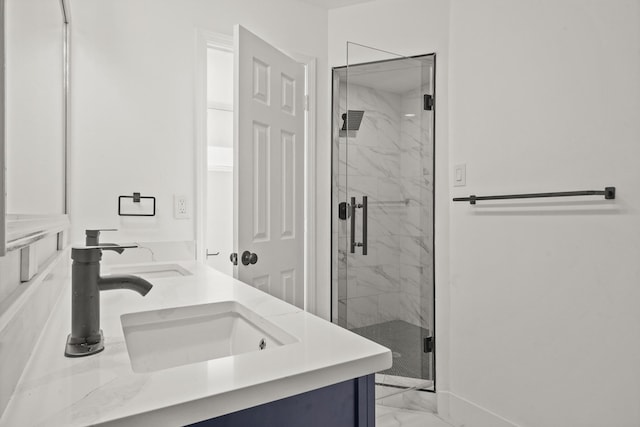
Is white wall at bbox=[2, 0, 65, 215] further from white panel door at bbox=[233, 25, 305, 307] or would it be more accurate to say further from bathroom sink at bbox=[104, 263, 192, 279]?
white panel door at bbox=[233, 25, 305, 307]

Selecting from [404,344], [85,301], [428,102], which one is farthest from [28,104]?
[404,344]

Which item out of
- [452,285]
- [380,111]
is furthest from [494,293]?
[380,111]

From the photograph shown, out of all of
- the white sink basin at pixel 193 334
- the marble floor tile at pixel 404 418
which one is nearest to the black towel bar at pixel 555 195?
the marble floor tile at pixel 404 418

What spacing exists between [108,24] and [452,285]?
2.14 metres

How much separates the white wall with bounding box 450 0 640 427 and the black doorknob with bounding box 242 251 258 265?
3.33 feet

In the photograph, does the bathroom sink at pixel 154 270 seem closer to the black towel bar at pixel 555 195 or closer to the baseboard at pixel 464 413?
the black towel bar at pixel 555 195

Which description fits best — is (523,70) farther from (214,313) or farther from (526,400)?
(214,313)

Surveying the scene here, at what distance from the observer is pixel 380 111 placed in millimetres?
2232

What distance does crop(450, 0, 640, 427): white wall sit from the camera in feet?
4.50

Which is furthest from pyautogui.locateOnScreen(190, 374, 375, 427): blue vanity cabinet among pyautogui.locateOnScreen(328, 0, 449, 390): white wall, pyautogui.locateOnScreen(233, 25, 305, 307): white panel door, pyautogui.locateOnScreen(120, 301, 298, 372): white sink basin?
pyautogui.locateOnScreen(328, 0, 449, 390): white wall

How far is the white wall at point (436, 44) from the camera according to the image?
6.94 ft

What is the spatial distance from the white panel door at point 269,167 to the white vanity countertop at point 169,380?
3.40 ft

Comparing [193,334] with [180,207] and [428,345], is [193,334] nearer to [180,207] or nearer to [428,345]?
[180,207]

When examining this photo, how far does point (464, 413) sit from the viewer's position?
1948mm
